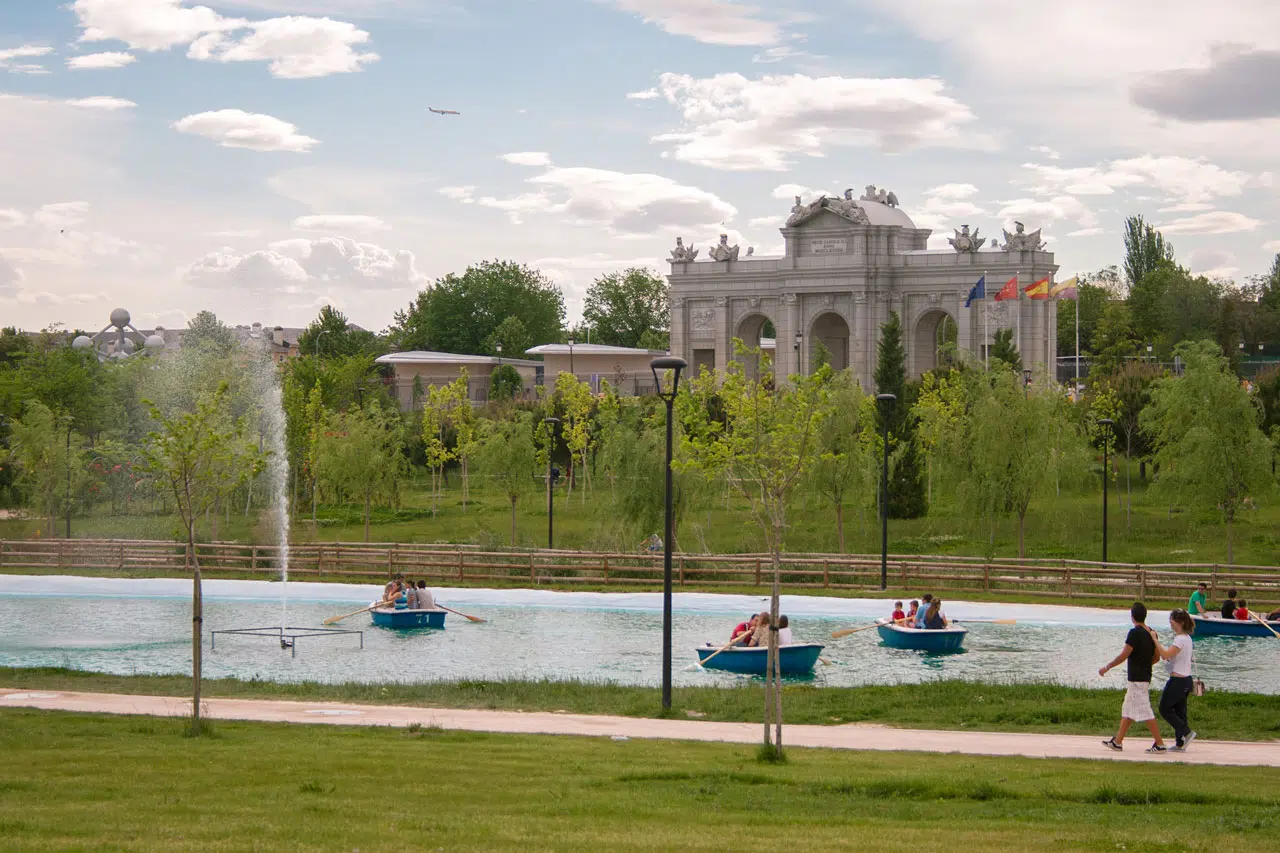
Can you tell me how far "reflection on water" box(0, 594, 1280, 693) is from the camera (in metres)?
26.3

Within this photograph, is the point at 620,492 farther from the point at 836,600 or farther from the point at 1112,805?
the point at 1112,805

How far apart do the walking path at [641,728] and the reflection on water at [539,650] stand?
463 centimetres

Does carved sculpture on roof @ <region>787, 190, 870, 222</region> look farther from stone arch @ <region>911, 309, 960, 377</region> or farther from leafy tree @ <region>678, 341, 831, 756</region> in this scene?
leafy tree @ <region>678, 341, 831, 756</region>

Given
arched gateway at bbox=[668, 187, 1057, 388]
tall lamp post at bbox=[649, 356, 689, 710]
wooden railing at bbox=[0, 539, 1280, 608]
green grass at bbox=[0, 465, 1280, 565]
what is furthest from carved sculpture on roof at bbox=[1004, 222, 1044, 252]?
tall lamp post at bbox=[649, 356, 689, 710]

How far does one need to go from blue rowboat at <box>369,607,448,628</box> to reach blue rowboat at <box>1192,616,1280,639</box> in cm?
1730

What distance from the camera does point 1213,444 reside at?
41.7 m

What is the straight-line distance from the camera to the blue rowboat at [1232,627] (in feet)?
99.9

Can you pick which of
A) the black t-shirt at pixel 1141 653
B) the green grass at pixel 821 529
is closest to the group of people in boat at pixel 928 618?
the black t-shirt at pixel 1141 653

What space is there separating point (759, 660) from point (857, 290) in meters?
62.1

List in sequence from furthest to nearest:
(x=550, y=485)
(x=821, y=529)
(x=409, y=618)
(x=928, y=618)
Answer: (x=821, y=529) < (x=550, y=485) < (x=409, y=618) < (x=928, y=618)

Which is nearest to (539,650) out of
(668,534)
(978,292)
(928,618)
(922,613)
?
(922,613)

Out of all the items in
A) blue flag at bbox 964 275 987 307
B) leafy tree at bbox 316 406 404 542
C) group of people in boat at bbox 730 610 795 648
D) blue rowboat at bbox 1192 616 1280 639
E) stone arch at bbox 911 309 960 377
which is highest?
blue flag at bbox 964 275 987 307

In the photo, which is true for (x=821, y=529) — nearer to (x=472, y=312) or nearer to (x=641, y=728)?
(x=641, y=728)

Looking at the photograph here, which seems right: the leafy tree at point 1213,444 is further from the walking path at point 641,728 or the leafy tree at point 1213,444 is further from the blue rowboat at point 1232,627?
the walking path at point 641,728
